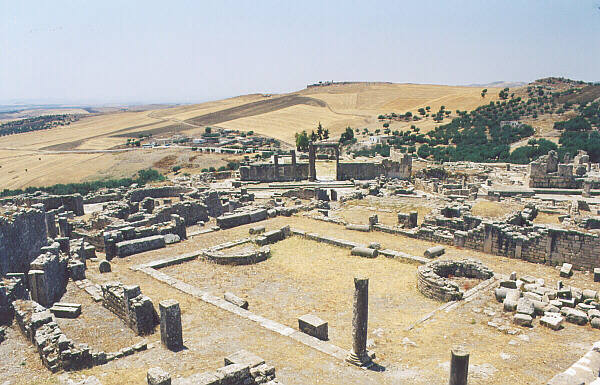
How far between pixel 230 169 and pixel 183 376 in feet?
144

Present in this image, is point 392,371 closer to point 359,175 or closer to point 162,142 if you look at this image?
point 359,175

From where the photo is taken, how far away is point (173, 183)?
41906 millimetres

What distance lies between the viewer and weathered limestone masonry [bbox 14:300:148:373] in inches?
408

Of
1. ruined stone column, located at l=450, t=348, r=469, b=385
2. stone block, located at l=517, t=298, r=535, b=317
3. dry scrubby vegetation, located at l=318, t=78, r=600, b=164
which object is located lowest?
stone block, located at l=517, t=298, r=535, b=317

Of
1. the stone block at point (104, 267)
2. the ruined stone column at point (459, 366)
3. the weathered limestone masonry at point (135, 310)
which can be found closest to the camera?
the ruined stone column at point (459, 366)

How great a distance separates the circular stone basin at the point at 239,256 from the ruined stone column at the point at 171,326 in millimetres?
7351

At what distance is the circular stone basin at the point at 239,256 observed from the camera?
19.1 meters

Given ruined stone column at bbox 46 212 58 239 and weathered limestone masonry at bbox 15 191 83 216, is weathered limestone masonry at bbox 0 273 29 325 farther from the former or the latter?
weathered limestone masonry at bbox 15 191 83 216

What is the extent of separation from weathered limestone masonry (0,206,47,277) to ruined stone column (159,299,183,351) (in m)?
7.77

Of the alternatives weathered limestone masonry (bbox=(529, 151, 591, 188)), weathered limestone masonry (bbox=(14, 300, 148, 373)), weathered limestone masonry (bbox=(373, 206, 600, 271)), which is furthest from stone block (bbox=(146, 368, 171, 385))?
weathered limestone masonry (bbox=(529, 151, 591, 188))

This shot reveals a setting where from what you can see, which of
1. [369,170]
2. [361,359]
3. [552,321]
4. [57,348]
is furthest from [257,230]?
[369,170]

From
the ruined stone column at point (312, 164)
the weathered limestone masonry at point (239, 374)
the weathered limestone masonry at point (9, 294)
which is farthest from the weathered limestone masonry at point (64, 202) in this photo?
the weathered limestone masonry at point (239, 374)

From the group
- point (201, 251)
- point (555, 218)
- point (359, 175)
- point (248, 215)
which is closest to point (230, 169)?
point (359, 175)

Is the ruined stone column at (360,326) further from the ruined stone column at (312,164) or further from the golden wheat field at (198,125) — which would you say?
the golden wheat field at (198,125)
